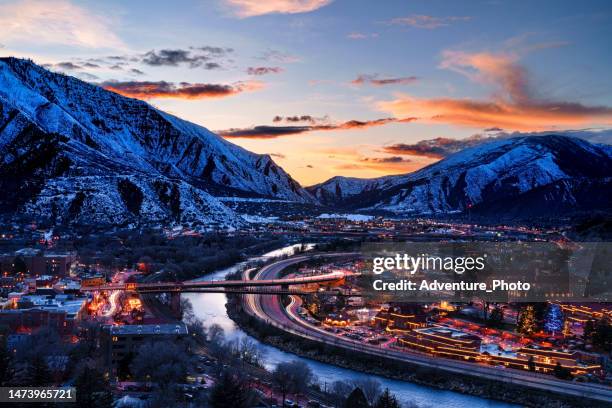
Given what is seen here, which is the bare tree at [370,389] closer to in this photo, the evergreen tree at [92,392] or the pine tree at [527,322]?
the evergreen tree at [92,392]

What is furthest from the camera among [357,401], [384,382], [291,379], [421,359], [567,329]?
[567,329]

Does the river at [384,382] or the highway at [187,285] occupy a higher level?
the highway at [187,285]

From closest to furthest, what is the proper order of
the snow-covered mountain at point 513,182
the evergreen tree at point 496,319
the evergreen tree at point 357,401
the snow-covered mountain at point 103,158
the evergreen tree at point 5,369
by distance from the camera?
the evergreen tree at point 5,369 < the evergreen tree at point 357,401 < the evergreen tree at point 496,319 < the snow-covered mountain at point 103,158 < the snow-covered mountain at point 513,182

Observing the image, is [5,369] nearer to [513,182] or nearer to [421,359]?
[421,359]

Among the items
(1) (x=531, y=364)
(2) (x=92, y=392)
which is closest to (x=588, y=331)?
(1) (x=531, y=364)

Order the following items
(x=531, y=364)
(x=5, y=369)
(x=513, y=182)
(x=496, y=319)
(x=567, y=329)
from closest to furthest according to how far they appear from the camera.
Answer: (x=5, y=369), (x=531, y=364), (x=567, y=329), (x=496, y=319), (x=513, y=182)

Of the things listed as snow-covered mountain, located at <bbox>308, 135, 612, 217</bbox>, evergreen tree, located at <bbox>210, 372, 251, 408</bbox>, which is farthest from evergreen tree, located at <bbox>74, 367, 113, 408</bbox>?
snow-covered mountain, located at <bbox>308, 135, 612, 217</bbox>

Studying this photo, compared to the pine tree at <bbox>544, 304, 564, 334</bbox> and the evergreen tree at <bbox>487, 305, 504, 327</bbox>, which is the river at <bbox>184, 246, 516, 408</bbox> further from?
the pine tree at <bbox>544, 304, 564, 334</bbox>

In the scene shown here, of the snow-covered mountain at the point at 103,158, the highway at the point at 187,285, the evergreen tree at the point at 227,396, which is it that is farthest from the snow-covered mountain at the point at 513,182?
the evergreen tree at the point at 227,396
